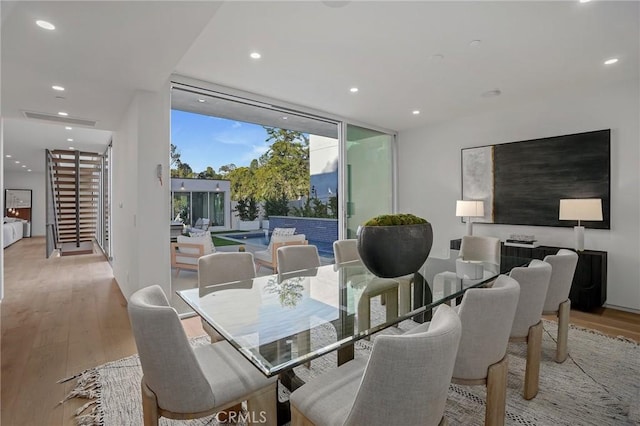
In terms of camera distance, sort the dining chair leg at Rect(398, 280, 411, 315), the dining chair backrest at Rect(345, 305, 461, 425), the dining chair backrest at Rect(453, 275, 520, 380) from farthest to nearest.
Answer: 1. the dining chair leg at Rect(398, 280, 411, 315)
2. the dining chair backrest at Rect(453, 275, 520, 380)
3. the dining chair backrest at Rect(345, 305, 461, 425)

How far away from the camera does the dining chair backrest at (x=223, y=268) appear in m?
2.30

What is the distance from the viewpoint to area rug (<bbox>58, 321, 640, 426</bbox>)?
5.87 feet

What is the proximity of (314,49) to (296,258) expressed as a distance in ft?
6.18

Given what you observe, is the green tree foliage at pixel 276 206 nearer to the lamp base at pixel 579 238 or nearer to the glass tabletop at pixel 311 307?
the glass tabletop at pixel 311 307

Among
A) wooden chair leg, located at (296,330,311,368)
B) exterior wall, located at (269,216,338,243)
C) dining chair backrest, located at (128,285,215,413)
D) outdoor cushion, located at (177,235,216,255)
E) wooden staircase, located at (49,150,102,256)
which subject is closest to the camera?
dining chair backrest, located at (128,285,215,413)

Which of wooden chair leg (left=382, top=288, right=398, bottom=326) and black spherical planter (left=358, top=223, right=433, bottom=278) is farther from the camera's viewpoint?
black spherical planter (left=358, top=223, right=433, bottom=278)

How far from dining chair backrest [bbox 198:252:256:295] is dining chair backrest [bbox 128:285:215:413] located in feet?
3.37

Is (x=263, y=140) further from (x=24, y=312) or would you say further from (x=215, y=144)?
(x=24, y=312)

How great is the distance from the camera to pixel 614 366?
238cm

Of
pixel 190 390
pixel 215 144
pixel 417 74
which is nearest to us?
pixel 190 390

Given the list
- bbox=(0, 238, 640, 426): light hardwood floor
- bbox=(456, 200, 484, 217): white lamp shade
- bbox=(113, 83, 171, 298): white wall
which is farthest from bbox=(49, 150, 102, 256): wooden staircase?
bbox=(456, 200, 484, 217): white lamp shade

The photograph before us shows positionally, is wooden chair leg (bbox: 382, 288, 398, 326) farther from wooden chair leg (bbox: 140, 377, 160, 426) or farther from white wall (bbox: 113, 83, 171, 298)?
white wall (bbox: 113, 83, 171, 298)

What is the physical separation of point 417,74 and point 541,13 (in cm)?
120

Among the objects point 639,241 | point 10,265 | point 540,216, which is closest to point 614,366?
point 639,241
